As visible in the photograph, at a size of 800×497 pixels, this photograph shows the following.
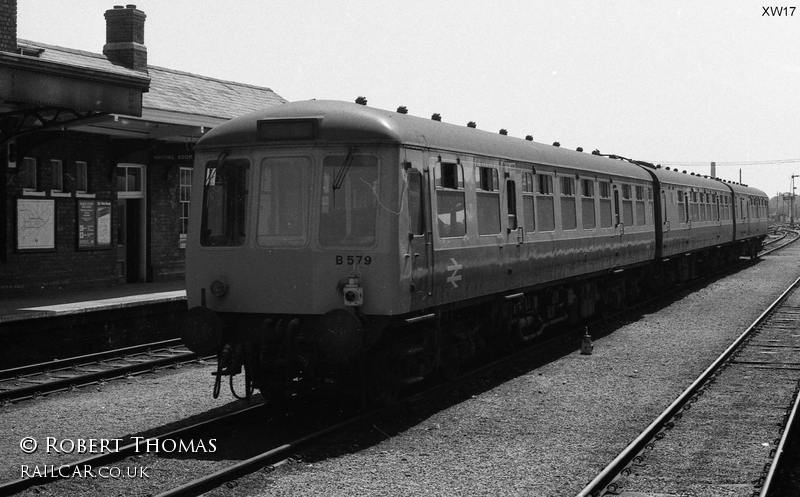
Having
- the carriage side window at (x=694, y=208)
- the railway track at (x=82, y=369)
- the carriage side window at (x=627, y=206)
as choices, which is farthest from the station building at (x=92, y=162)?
the carriage side window at (x=694, y=208)

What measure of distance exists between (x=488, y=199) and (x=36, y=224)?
9.80 meters

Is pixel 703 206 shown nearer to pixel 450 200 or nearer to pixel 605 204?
pixel 605 204

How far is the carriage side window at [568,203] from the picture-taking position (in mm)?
14227

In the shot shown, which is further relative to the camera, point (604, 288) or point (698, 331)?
point (604, 288)

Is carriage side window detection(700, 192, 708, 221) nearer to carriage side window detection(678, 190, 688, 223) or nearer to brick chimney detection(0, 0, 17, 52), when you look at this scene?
carriage side window detection(678, 190, 688, 223)

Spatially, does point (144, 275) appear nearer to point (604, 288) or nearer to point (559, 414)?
point (604, 288)

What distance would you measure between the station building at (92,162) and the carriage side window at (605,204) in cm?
779

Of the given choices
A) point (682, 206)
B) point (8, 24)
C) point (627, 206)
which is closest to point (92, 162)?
point (8, 24)

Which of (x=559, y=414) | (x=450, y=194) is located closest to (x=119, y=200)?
(x=450, y=194)

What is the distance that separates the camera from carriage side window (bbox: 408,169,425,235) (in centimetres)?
912

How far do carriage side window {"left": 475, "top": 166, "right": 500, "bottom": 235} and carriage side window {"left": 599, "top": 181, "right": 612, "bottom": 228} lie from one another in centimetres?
530

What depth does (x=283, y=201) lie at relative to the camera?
9094 millimetres

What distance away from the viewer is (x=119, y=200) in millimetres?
19906

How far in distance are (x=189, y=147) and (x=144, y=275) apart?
2955mm
